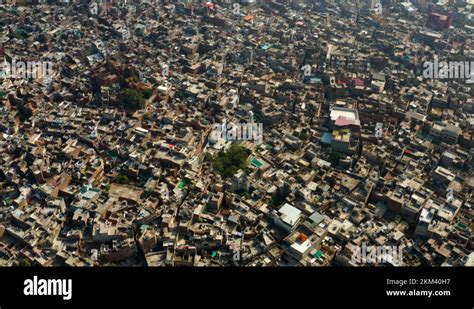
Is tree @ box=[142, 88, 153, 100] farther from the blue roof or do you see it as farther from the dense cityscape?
the blue roof

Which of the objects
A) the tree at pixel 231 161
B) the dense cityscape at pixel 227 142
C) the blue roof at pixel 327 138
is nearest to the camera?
the dense cityscape at pixel 227 142

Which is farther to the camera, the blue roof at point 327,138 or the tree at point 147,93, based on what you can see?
the tree at point 147,93

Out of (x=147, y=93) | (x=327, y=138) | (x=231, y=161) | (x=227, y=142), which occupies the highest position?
(x=327, y=138)

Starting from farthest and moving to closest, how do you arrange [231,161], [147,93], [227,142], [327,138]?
[147,93] < [327,138] < [227,142] < [231,161]

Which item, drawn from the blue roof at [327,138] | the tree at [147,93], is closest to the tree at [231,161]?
the blue roof at [327,138]

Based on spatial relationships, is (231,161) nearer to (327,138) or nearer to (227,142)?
(227,142)

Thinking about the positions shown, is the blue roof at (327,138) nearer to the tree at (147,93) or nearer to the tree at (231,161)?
the tree at (231,161)

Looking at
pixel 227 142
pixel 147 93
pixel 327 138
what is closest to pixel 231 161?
pixel 227 142
